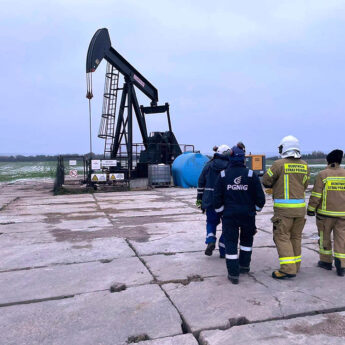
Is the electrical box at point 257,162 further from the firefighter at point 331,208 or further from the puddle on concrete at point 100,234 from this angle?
the firefighter at point 331,208

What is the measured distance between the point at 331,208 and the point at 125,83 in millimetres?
15889

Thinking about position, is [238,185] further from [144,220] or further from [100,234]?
[144,220]

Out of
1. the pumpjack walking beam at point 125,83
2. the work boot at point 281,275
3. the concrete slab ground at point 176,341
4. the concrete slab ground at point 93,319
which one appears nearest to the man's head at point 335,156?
the work boot at point 281,275

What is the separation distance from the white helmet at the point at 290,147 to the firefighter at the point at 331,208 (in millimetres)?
537

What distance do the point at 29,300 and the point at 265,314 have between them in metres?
2.52

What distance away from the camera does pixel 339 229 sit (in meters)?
4.67

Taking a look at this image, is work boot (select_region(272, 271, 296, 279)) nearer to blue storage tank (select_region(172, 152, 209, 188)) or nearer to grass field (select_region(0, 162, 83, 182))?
blue storage tank (select_region(172, 152, 209, 188))

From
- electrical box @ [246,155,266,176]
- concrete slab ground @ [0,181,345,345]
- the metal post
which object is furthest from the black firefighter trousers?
electrical box @ [246,155,266,176]

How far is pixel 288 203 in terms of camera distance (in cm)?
448

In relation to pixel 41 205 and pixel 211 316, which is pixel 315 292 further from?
pixel 41 205

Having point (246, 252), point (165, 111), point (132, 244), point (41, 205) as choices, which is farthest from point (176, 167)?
point (246, 252)

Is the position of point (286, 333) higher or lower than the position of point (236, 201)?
lower

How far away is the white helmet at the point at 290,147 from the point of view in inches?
180

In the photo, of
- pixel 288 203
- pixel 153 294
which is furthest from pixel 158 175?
pixel 153 294
